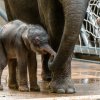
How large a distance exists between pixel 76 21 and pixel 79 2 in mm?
123

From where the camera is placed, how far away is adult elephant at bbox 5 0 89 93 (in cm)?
267

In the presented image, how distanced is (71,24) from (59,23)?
1.49 feet

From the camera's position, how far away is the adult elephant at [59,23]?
2.67 metres

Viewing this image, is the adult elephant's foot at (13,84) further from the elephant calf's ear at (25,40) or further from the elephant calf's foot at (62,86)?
the elephant calf's ear at (25,40)

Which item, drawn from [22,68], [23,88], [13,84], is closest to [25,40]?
[22,68]

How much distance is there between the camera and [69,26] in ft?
8.75

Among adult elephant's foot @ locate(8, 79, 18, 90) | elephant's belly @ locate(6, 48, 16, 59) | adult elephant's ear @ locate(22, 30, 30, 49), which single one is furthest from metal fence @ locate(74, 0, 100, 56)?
adult elephant's ear @ locate(22, 30, 30, 49)

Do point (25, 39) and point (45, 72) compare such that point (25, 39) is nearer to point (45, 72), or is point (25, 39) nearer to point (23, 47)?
point (23, 47)

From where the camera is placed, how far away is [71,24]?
2660 millimetres

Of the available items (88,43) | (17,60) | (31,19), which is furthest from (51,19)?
(88,43)

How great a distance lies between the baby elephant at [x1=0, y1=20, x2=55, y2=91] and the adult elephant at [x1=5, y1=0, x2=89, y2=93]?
119 millimetres

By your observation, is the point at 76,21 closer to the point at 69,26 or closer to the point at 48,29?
the point at 69,26

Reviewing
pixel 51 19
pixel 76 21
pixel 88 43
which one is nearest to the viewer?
pixel 76 21

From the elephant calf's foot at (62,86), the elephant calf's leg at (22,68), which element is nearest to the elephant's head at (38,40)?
the elephant calf's leg at (22,68)
